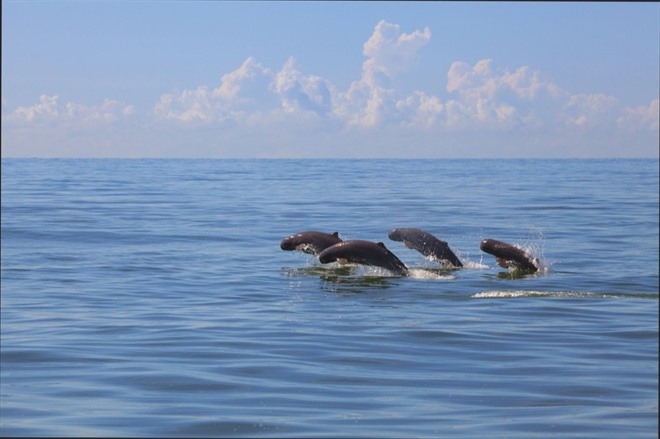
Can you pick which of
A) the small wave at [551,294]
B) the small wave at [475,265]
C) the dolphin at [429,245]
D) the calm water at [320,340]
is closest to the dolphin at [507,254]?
the calm water at [320,340]

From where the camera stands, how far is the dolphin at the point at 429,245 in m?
25.7

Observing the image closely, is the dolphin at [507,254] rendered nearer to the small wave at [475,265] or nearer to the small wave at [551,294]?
the small wave at [475,265]

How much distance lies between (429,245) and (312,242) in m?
2.72

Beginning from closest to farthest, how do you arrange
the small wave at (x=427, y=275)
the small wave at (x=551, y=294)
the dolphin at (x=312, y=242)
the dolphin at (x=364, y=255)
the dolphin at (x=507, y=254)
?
the small wave at (x=551, y=294)
the small wave at (x=427, y=275)
the dolphin at (x=364, y=255)
the dolphin at (x=507, y=254)
the dolphin at (x=312, y=242)

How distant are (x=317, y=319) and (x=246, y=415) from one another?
6.52 metres

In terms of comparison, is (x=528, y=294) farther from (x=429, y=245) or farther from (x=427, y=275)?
(x=429, y=245)

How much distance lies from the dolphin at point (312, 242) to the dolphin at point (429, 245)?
68.4 inches

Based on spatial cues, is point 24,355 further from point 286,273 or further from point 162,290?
point 286,273

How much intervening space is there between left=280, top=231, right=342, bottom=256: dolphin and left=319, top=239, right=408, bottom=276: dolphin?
971 millimetres

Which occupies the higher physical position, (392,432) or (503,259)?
(503,259)

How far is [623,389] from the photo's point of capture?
40.0 ft

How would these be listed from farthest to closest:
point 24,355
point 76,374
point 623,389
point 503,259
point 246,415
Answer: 1. point 503,259
2. point 24,355
3. point 76,374
4. point 623,389
5. point 246,415

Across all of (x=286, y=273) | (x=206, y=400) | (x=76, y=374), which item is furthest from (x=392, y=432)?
(x=286, y=273)

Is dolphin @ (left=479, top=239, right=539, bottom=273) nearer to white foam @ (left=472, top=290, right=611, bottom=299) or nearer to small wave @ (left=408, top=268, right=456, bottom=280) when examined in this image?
small wave @ (left=408, top=268, right=456, bottom=280)
